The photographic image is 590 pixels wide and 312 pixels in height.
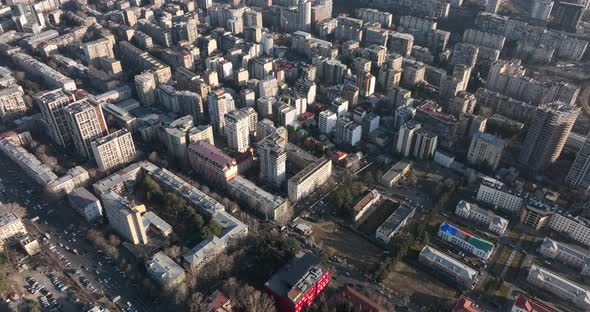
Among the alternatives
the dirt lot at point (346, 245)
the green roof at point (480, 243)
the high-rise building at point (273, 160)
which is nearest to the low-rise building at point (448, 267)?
the green roof at point (480, 243)

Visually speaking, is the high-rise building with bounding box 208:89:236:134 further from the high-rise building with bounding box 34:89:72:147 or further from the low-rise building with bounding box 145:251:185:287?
the low-rise building with bounding box 145:251:185:287

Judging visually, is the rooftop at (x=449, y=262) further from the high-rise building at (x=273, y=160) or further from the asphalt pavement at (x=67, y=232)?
the asphalt pavement at (x=67, y=232)

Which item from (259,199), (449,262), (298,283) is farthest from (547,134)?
(298,283)

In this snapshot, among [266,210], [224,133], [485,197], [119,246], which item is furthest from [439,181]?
[119,246]

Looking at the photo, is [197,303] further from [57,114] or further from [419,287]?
[57,114]

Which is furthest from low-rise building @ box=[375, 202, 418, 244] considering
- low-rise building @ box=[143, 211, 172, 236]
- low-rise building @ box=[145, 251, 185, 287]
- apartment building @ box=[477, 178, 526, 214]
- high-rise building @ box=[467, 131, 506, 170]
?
low-rise building @ box=[143, 211, 172, 236]
